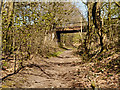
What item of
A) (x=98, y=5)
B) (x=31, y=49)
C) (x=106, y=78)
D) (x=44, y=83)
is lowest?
(x=44, y=83)

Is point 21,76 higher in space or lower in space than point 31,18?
lower

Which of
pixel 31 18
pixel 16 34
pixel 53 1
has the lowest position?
pixel 16 34

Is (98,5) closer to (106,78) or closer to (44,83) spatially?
(106,78)

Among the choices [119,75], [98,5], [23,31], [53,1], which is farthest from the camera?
[53,1]

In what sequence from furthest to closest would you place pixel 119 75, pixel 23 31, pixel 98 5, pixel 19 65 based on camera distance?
pixel 98 5, pixel 19 65, pixel 23 31, pixel 119 75

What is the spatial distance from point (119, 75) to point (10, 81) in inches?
198

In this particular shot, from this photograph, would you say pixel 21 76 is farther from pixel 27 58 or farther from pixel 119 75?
pixel 119 75

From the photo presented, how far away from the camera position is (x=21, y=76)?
695 centimetres

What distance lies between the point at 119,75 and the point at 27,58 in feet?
21.2

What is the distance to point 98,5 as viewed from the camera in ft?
37.0

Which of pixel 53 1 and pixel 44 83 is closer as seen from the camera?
pixel 44 83

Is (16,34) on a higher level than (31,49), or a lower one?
higher

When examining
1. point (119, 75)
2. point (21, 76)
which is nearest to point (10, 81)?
point (21, 76)

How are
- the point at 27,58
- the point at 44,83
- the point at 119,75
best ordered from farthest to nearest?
the point at 27,58 < the point at 44,83 < the point at 119,75
